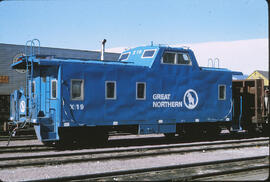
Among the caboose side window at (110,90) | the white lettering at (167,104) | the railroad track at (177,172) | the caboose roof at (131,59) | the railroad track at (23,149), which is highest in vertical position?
the caboose roof at (131,59)

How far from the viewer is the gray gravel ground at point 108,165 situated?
8672 millimetres

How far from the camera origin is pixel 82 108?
44.3 ft

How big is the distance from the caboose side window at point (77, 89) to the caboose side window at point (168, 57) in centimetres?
408

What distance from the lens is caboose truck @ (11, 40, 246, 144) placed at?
13.2 meters

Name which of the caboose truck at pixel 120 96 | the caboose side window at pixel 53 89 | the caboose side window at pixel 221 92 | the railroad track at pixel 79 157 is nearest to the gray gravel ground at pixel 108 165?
the railroad track at pixel 79 157

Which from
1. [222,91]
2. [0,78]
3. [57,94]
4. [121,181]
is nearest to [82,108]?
[57,94]

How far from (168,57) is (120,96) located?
3066mm

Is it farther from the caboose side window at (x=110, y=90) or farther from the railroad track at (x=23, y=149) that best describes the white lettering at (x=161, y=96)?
the railroad track at (x=23, y=149)

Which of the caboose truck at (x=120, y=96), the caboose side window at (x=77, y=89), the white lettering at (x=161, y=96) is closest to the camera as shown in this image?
the caboose truck at (x=120, y=96)

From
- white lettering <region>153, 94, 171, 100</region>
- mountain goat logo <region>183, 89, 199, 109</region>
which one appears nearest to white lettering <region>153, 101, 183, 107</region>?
white lettering <region>153, 94, 171, 100</region>

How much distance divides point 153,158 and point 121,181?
376cm

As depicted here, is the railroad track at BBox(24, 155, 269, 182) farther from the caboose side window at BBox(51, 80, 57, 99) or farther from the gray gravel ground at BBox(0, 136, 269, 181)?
the caboose side window at BBox(51, 80, 57, 99)

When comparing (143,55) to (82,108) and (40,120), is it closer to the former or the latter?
(82,108)

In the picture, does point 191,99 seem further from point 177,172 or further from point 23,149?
point 23,149
